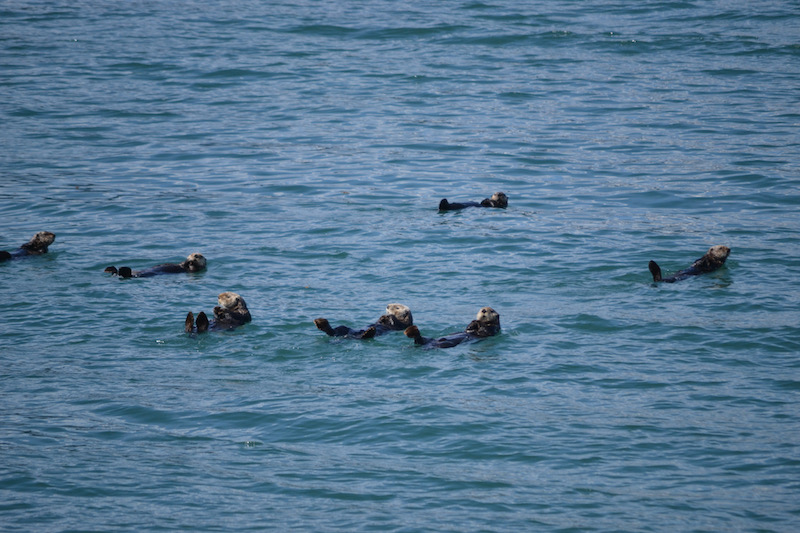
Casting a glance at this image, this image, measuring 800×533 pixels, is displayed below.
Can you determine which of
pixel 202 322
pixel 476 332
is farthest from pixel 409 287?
pixel 202 322

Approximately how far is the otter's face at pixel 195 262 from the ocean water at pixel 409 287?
0.65 ft

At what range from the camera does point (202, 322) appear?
33.0 ft

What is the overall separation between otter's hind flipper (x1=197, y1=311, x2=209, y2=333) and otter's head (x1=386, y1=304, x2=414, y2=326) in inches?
79.2

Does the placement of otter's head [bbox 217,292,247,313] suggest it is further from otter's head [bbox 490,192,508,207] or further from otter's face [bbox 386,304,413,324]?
otter's head [bbox 490,192,508,207]

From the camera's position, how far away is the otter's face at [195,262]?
12.4 m

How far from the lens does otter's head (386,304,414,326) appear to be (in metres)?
10.4

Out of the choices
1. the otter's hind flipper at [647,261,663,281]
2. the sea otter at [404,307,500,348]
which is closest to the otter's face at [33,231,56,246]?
the sea otter at [404,307,500,348]

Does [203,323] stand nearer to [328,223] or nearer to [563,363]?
[563,363]

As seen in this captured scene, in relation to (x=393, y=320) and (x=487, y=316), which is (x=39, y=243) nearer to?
(x=393, y=320)

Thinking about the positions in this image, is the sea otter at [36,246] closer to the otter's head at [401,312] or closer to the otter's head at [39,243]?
the otter's head at [39,243]

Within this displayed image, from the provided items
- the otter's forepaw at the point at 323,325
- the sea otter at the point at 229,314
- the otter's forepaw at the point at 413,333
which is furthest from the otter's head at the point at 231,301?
the otter's forepaw at the point at 413,333

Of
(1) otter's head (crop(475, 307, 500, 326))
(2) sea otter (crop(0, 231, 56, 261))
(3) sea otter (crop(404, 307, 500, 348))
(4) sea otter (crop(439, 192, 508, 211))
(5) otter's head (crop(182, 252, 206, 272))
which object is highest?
(4) sea otter (crop(439, 192, 508, 211))

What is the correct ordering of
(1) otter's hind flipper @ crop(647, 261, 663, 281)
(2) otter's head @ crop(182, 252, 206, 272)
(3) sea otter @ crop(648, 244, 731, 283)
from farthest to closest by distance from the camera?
(2) otter's head @ crop(182, 252, 206, 272) < (3) sea otter @ crop(648, 244, 731, 283) < (1) otter's hind flipper @ crop(647, 261, 663, 281)

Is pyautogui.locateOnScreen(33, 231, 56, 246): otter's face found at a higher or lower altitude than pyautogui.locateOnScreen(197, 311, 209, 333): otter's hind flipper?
higher
